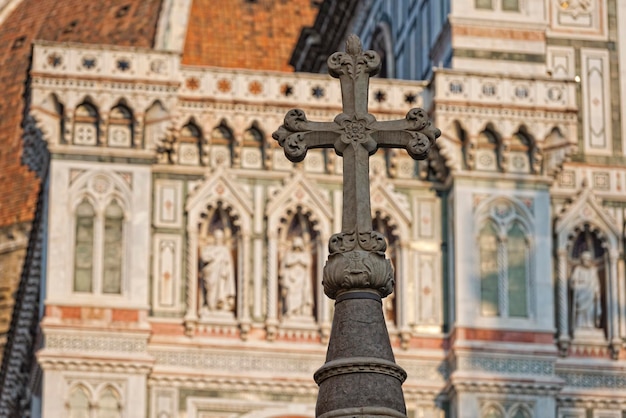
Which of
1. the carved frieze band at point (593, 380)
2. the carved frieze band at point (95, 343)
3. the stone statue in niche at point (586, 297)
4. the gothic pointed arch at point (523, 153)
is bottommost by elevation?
the carved frieze band at point (593, 380)

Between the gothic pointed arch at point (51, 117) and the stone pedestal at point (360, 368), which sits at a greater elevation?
the gothic pointed arch at point (51, 117)

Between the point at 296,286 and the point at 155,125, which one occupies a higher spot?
the point at 155,125

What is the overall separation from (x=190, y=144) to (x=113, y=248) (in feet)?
5.74

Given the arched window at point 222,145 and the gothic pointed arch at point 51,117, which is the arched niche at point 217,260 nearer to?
the arched window at point 222,145

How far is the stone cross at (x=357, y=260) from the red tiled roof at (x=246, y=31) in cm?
3708

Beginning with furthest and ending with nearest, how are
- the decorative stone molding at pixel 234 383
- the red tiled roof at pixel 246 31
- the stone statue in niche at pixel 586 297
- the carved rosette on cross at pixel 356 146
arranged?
1. the red tiled roof at pixel 246 31
2. the stone statue in niche at pixel 586 297
3. the decorative stone molding at pixel 234 383
4. the carved rosette on cross at pixel 356 146

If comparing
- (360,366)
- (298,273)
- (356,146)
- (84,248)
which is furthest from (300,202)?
(360,366)

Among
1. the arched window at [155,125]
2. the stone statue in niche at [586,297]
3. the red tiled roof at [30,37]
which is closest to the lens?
the arched window at [155,125]

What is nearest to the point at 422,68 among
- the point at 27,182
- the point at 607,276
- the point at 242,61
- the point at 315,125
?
the point at 607,276

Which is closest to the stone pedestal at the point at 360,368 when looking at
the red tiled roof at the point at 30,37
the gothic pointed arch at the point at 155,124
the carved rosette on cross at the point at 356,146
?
the carved rosette on cross at the point at 356,146

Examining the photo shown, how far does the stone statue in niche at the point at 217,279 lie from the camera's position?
30266mm

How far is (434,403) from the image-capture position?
3036cm

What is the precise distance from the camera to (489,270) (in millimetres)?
30688

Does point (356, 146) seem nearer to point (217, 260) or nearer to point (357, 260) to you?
point (357, 260)
